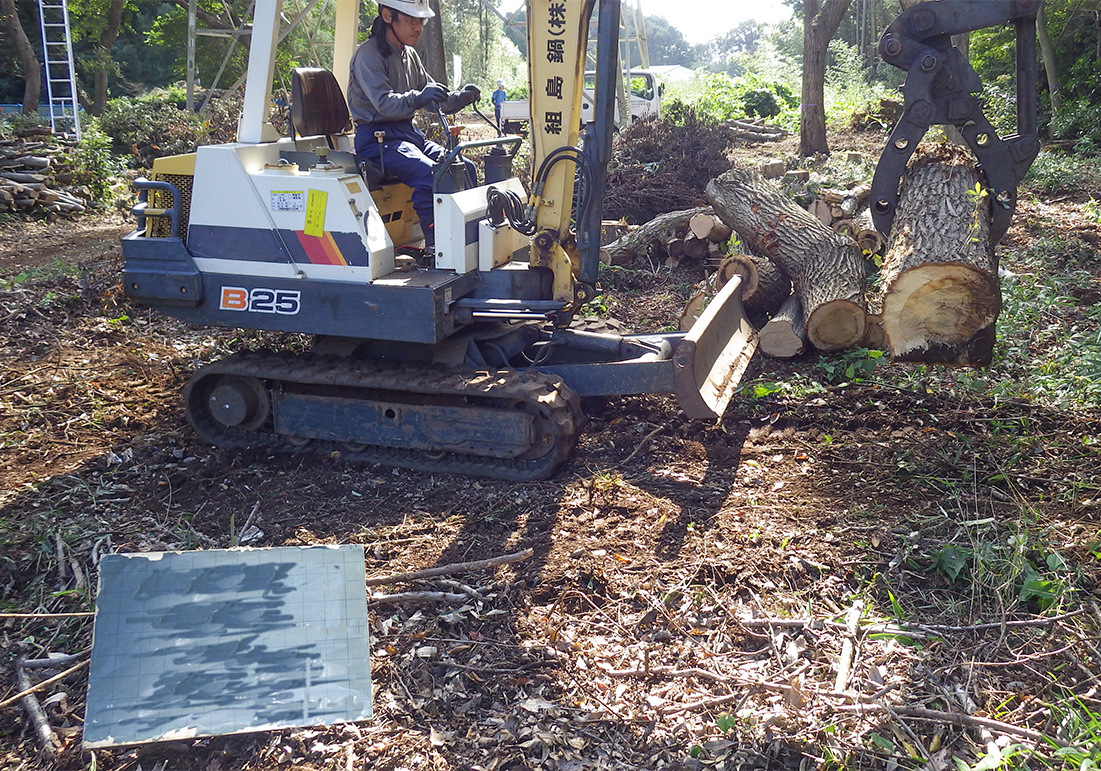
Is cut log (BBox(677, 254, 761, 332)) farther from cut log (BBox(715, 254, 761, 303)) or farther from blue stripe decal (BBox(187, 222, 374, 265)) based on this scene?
blue stripe decal (BBox(187, 222, 374, 265))

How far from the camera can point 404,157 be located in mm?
5398

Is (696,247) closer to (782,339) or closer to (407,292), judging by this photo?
(782,339)

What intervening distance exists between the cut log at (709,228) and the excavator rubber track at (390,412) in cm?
388

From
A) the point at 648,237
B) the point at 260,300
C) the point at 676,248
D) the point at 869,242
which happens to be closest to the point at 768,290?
the point at 869,242

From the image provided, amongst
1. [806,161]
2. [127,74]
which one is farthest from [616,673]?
[127,74]

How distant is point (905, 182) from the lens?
6.00 metres

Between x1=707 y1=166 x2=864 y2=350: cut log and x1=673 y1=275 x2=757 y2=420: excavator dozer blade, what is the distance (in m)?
0.52

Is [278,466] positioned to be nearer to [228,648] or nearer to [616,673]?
→ [228,648]

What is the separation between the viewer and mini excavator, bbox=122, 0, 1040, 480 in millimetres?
4898

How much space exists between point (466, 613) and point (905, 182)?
4.24 m

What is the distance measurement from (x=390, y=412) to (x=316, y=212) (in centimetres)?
122

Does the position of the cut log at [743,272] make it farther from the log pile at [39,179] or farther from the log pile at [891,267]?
the log pile at [39,179]

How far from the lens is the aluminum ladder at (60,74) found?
632 inches

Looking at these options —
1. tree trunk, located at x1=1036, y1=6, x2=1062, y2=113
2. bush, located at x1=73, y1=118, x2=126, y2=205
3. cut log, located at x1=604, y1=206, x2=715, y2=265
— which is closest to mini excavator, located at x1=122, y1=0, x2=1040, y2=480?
cut log, located at x1=604, y1=206, x2=715, y2=265
